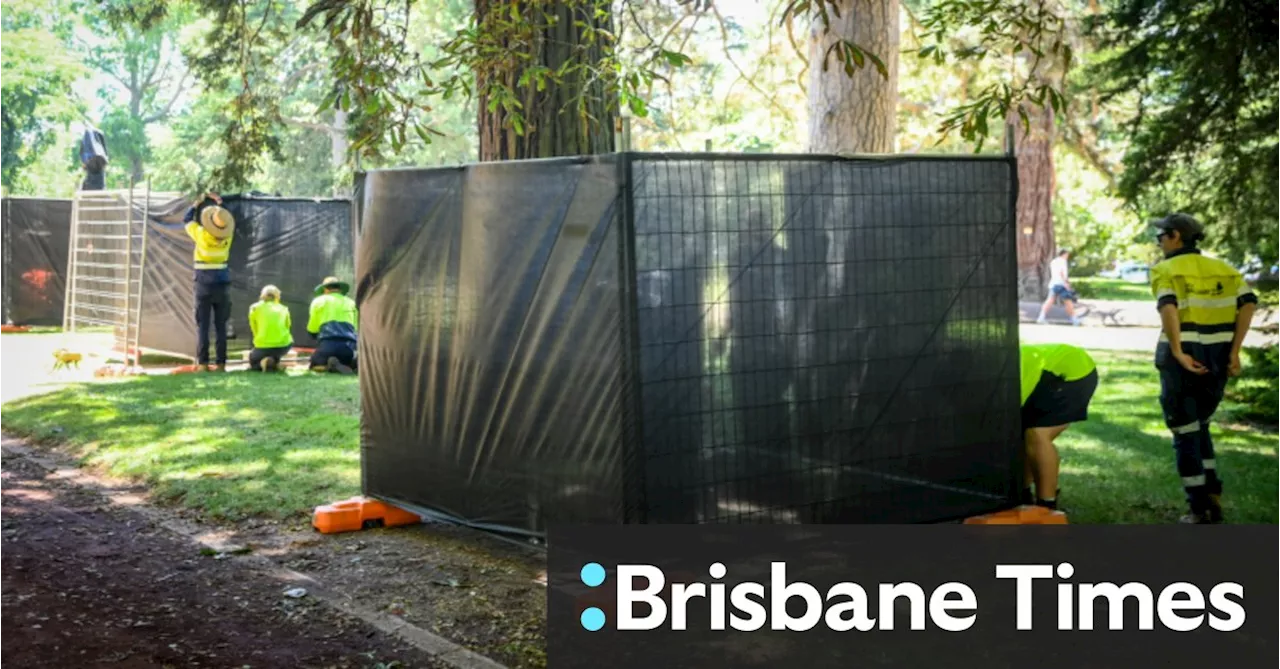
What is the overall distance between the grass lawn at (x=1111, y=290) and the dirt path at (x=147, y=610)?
31029 millimetres

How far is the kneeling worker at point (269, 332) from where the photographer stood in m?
17.1

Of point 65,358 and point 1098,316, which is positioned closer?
point 65,358

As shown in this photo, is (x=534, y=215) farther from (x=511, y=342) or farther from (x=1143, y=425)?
(x=1143, y=425)

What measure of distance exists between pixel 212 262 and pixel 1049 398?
37.1 feet

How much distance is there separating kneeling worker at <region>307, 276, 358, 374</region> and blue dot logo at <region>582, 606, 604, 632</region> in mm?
11107

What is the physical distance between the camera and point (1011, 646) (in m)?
5.98

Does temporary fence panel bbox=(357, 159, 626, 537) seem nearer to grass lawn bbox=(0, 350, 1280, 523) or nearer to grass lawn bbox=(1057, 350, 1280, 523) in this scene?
grass lawn bbox=(0, 350, 1280, 523)

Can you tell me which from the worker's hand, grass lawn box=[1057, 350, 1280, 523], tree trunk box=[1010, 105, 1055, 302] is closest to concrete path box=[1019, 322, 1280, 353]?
tree trunk box=[1010, 105, 1055, 302]

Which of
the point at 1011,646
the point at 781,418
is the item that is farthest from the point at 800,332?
the point at 1011,646

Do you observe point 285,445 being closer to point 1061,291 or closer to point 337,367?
point 337,367

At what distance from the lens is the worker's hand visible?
28.5 ft

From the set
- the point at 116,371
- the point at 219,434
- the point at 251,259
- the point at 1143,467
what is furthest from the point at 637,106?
the point at 251,259

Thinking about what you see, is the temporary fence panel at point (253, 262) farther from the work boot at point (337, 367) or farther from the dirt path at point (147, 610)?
the dirt path at point (147, 610)

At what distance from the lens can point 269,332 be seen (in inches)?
677
